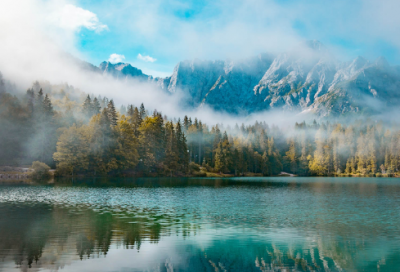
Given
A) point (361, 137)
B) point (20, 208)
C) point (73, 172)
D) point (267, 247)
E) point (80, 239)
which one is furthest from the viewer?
point (361, 137)

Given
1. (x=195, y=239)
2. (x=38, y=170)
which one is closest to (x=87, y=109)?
(x=38, y=170)

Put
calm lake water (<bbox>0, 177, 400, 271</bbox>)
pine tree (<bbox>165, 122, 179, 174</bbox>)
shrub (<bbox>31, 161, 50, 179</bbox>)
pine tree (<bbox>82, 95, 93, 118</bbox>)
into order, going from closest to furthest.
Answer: calm lake water (<bbox>0, 177, 400, 271</bbox>) < shrub (<bbox>31, 161, 50, 179</bbox>) < pine tree (<bbox>165, 122, 179, 174</bbox>) < pine tree (<bbox>82, 95, 93, 118</bbox>)

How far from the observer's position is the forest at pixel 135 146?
101062 millimetres

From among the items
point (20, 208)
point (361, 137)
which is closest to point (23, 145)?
point (20, 208)

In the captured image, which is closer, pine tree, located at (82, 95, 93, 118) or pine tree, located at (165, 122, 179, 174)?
pine tree, located at (165, 122, 179, 174)

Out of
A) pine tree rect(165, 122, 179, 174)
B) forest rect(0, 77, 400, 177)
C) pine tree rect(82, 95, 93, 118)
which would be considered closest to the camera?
forest rect(0, 77, 400, 177)

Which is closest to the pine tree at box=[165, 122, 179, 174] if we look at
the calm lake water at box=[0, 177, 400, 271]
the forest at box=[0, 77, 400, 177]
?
the forest at box=[0, 77, 400, 177]

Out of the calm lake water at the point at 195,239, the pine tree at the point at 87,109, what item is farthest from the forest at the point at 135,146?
the calm lake water at the point at 195,239

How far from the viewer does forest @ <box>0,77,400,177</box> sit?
10106cm

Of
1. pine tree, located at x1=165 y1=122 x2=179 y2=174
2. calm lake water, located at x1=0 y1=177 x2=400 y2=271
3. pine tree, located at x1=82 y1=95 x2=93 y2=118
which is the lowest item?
calm lake water, located at x1=0 y1=177 x2=400 y2=271

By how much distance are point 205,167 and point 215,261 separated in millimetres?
143874

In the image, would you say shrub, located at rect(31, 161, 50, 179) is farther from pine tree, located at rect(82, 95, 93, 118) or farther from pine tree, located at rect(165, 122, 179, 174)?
pine tree, located at rect(165, 122, 179, 174)

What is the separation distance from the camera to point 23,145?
10212 cm

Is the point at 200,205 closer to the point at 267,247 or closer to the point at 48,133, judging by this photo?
the point at 267,247
